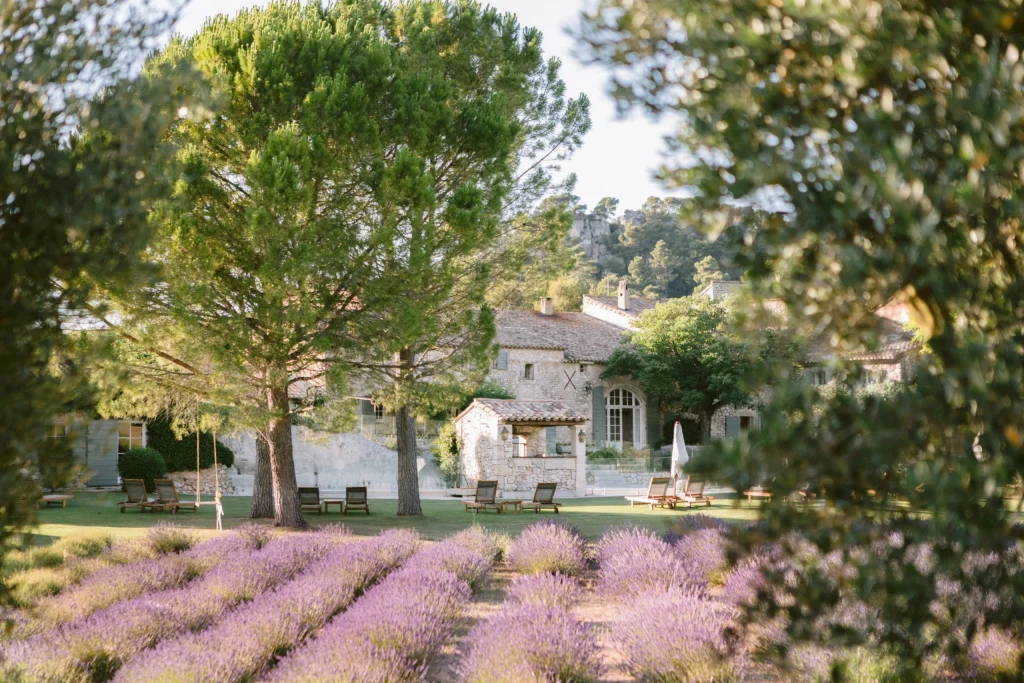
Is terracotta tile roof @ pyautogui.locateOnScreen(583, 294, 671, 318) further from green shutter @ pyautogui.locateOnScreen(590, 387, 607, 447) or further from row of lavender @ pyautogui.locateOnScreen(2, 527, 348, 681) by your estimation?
row of lavender @ pyautogui.locateOnScreen(2, 527, 348, 681)

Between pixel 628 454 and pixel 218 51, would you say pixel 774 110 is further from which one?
pixel 628 454

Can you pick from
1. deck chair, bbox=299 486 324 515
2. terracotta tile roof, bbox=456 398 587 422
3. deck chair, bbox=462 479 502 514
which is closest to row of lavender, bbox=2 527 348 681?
deck chair, bbox=299 486 324 515

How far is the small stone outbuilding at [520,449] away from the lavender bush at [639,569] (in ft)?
50.2

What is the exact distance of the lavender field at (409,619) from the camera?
17.7 ft

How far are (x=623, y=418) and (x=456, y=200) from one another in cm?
2496

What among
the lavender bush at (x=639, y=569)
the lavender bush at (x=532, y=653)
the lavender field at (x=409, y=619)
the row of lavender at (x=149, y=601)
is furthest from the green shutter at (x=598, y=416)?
the lavender bush at (x=532, y=653)

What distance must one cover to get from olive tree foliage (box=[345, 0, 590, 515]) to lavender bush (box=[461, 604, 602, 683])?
7970mm

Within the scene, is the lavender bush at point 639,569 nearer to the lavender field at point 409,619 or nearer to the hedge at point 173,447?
the lavender field at point 409,619

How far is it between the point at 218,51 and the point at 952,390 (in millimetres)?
13897

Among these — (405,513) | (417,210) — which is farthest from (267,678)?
(405,513)

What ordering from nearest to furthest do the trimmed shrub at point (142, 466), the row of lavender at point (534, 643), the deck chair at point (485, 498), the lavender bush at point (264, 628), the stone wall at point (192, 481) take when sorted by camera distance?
1. the lavender bush at point (264, 628)
2. the row of lavender at point (534, 643)
3. the deck chair at point (485, 498)
4. the trimmed shrub at point (142, 466)
5. the stone wall at point (192, 481)

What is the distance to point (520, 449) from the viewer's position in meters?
27.3

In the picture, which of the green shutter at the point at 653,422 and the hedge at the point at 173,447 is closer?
the hedge at the point at 173,447

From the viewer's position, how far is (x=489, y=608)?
9172mm
